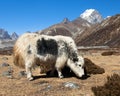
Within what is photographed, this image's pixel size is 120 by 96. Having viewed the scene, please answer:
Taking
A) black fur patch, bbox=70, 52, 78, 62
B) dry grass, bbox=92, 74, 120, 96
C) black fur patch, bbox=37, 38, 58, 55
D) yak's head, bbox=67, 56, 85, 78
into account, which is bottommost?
dry grass, bbox=92, 74, 120, 96

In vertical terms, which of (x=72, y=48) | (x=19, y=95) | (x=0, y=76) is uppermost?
(x=72, y=48)

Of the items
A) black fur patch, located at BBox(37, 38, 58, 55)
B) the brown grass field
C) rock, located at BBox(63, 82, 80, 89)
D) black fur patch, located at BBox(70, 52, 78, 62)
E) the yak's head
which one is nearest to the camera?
the brown grass field

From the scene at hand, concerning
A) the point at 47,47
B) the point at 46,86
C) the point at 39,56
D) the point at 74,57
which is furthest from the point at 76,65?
the point at 46,86

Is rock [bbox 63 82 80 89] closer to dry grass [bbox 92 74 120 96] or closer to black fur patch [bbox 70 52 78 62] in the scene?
black fur patch [bbox 70 52 78 62]

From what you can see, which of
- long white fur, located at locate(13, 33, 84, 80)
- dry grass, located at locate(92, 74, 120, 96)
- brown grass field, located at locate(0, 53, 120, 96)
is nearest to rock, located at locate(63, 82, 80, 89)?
brown grass field, located at locate(0, 53, 120, 96)

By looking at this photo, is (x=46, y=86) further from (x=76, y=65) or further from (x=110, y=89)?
(x=110, y=89)

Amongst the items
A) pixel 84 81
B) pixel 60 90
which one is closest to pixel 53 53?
pixel 84 81

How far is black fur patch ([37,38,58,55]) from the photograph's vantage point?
59.6 feet

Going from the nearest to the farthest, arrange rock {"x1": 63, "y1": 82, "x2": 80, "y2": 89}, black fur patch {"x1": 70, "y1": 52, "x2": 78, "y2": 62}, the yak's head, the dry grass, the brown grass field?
the dry grass
the brown grass field
rock {"x1": 63, "y1": 82, "x2": 80, "y2": 89}
the yak's head
black fur patch {"x1": 70, "y1": 52, "x2": 78, "y2": 62}

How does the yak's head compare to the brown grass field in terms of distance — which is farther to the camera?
the yak's head

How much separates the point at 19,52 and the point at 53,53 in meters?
2.08

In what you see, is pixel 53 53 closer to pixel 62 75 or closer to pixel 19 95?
pixel 62 75

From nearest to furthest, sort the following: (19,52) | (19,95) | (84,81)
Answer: (19,95), (84,81), (19,52)

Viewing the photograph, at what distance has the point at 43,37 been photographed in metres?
18.6
